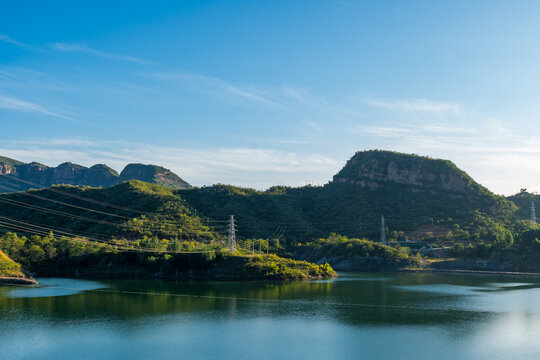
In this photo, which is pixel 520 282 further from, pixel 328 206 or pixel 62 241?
pixel 62 241

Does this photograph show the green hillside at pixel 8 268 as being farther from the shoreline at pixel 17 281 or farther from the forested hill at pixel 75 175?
the forested hill at pixel 75 175

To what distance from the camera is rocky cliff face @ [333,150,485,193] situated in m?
108

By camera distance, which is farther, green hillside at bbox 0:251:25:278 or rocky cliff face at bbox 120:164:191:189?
rocky cliff face at bbox 120:164:191:189

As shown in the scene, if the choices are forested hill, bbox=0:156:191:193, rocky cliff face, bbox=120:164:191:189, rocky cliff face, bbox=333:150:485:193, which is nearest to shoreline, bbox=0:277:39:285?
rocky cliff face, bbox=333:150:485:193

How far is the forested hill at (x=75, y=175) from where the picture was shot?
177m

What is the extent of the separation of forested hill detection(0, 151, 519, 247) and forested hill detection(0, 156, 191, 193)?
8174 centimetres

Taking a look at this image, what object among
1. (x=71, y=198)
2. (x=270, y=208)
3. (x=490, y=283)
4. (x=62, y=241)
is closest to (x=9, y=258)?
(x=62, y=241)

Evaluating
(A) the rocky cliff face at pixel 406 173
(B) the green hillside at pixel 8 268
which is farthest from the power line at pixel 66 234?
(A) the rocky cliff face at pixel 406 173

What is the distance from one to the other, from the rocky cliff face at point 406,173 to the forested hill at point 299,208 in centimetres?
23

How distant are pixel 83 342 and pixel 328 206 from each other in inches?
3451

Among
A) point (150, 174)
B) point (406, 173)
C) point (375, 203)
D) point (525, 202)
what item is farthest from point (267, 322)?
point (150, 174)

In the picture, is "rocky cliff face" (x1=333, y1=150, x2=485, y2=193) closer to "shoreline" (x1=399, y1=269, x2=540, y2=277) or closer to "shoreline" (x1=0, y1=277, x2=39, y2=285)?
"shoreline" (x1=399, y1=269, x2=540, y2=277)

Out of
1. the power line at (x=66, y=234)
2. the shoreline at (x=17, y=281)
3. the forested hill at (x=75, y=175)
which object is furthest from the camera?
the forested hill at (x=75, y=175)

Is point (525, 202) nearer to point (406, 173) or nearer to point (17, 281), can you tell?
point (406, 173)
